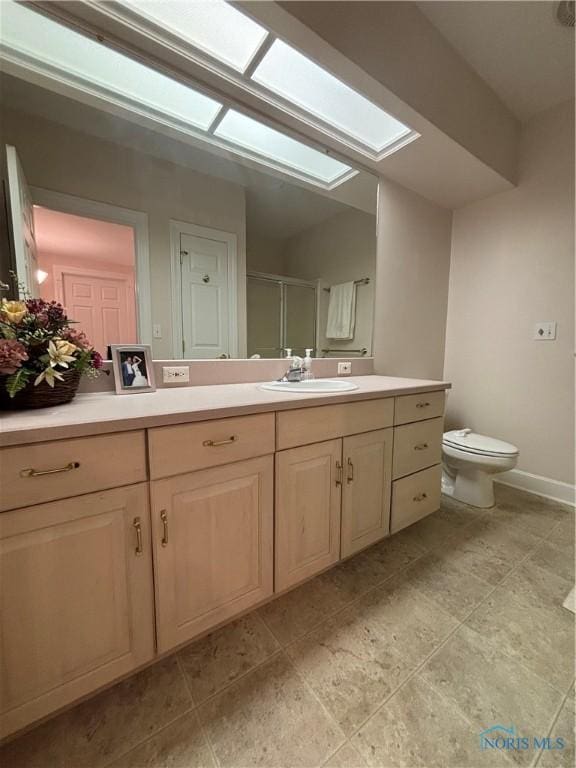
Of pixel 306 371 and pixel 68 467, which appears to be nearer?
pixel 68 467

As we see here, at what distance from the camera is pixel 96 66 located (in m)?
1.13

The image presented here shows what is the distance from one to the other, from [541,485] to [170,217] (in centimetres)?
282

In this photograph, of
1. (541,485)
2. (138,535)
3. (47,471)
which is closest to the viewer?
(47,471)

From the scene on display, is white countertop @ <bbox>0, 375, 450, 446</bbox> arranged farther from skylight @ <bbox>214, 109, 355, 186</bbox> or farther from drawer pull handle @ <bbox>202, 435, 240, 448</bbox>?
skylight @ <bbox>214, 109, 355, 186</bbox>

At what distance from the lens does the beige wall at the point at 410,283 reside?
2084 millimetres

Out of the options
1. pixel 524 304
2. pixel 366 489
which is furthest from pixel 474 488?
pixel 524 304

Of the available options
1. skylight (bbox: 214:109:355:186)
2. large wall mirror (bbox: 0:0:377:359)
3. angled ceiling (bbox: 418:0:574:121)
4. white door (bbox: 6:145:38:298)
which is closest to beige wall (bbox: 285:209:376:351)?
large wall mirror (bbox: 0:0:377:359)

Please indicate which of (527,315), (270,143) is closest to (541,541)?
(527,315)

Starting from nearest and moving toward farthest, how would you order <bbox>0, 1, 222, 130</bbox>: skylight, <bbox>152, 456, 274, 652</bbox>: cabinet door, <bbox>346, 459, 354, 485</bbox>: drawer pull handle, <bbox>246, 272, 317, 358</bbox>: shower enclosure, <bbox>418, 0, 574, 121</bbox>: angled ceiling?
<bbox>152, 456, 274, 652</bbox>: cabinet door
<bbox>0, 1, 222, 130</bbox>: skylight
<bbox>346, 459, 354, 485</bbox>: drawer pull handle
<bbox>418, 0, 574, 121</bbox>: angled ceiling
<bbox>246, 272, 317, 358</bbox>: shower enclosure

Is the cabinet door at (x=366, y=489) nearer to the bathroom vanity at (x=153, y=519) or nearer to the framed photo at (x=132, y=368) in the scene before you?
the bathroom vanity at (x=153, y=519)

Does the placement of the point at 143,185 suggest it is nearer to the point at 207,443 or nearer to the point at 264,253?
the point at 264,253

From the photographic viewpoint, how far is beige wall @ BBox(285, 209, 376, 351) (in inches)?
70.5

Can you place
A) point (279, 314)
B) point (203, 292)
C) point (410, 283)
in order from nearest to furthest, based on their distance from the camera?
point (203, 292)
point (279, 314)
point (410, 283)

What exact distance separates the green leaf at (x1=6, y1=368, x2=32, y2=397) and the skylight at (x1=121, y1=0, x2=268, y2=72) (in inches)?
51.3
